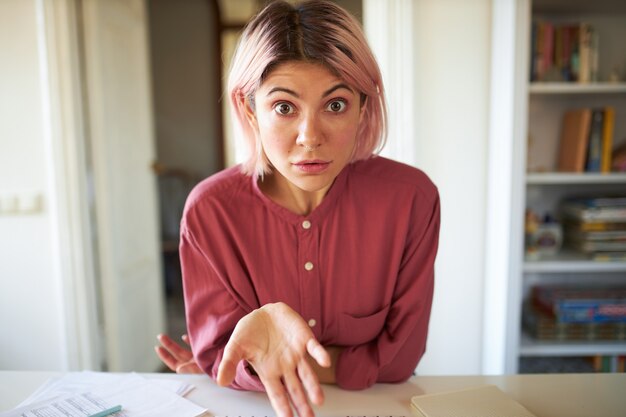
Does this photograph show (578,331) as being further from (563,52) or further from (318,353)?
(318,353)

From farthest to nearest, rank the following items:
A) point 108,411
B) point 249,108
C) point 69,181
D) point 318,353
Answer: point 69,181
point 249,108
point 108,411
point 318,353

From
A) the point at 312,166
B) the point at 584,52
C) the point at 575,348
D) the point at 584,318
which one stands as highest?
the point at 584,52

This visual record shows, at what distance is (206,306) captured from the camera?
1.00 meters

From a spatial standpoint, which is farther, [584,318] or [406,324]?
[584,318]

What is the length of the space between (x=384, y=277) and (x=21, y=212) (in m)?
1.77

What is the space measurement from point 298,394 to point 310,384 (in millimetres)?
31

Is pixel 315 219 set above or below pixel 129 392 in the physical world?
above

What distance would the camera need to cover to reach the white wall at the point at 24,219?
204 centimetres

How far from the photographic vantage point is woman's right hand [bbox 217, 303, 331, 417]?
28.1 inches

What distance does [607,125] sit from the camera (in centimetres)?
193

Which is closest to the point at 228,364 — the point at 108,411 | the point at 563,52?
the point at 108,411

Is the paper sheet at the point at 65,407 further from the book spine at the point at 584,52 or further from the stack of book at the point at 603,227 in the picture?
the book spine at the point at 584,52

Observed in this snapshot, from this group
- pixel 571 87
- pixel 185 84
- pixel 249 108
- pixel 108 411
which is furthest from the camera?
pixel 185 84

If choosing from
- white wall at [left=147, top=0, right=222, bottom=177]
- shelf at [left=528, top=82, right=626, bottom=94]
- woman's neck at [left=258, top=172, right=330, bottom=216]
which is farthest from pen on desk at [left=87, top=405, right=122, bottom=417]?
white wall at [left=147, top=0, right=222, bottom=177]
